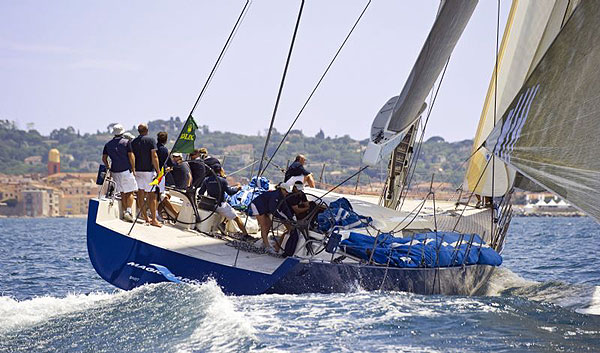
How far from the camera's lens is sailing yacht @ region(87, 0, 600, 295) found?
6.86 meters

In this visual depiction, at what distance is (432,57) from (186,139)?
9.35 feet

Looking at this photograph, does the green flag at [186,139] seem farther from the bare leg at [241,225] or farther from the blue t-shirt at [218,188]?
the bare leg at [241,225]

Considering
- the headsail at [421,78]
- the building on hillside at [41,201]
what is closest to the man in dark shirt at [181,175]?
the headsail at [421,78]

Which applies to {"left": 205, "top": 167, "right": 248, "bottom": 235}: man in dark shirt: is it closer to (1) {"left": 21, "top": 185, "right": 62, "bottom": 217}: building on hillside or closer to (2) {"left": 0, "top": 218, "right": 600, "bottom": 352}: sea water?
(2) {"left": 0, "top": 218, "right": 600, "bottom": 352}: sea water

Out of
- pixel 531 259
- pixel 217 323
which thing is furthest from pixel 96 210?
pixel 531 259

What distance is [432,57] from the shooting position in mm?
9547

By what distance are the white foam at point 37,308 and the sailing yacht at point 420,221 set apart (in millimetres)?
766

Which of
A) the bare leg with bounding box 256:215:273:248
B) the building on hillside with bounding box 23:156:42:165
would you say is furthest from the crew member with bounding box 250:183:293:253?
the building on hillside with bounding box 23:156:42:165

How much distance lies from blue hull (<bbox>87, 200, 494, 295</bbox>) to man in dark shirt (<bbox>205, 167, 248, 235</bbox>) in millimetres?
1316

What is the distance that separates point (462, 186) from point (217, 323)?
6497 mm

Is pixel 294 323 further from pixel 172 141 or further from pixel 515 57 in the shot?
pixel 172 141

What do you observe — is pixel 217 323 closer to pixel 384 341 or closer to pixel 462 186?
pixel 384 341

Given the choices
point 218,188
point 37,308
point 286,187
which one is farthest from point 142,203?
point 37,308

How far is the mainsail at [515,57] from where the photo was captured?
35.7 feet
